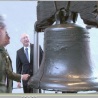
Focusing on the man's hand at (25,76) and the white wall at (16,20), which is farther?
the white wall at (16,20)

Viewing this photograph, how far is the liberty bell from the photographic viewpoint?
0.77m

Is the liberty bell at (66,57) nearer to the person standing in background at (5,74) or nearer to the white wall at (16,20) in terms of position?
the person standing in background at (5,74)

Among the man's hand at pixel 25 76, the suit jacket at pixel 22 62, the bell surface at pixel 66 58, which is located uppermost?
the bell surface at pixel 66 58

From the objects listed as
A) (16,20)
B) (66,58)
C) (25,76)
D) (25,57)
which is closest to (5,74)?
(25,76)

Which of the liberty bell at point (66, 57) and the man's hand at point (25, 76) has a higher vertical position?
the liberty bell at point (66, 57)

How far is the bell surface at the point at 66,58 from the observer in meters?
0.77

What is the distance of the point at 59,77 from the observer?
0.76 meters

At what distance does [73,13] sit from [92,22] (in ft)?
0.24

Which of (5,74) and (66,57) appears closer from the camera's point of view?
(66,57)

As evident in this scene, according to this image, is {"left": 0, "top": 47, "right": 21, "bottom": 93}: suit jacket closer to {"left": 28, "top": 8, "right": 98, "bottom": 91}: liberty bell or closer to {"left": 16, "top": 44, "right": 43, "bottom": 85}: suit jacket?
{"left": 16, "top": 44, "right": 43, "bottom": 85}: suit jacket

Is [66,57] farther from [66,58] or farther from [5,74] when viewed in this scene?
[5,74]

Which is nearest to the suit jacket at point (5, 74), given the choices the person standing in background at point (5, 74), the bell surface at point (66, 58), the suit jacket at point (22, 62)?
the person standing in background at point (5, 74)

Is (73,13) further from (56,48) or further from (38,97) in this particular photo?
(38,97)

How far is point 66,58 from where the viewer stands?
2.67 ft
